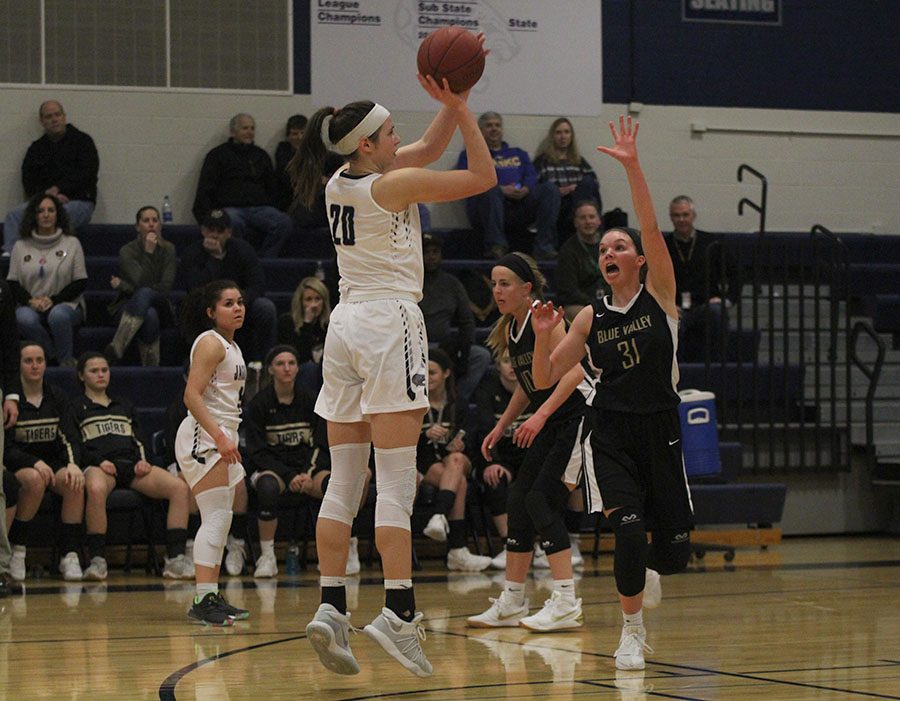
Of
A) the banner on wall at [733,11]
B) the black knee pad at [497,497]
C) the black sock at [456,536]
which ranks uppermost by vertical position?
the banner on wall at [733,11]

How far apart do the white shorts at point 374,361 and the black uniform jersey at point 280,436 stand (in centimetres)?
439

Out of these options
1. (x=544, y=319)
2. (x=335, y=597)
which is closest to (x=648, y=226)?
(x=544, y=319)

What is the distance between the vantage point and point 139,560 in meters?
9.24

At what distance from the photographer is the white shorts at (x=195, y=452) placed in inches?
244

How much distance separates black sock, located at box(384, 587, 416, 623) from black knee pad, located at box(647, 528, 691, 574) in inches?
39.3

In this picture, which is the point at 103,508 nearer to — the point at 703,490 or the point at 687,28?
the point at 703,490

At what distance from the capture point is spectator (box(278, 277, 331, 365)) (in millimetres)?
9617

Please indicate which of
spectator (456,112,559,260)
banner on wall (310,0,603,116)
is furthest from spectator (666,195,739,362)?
banner on wall (310,0,603,116)

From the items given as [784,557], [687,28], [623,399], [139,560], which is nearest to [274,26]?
[687,28]

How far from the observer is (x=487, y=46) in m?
12.3

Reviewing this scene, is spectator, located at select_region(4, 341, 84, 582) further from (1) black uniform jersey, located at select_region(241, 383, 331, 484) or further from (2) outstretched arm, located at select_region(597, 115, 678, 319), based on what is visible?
(2) outstretched arm, located at select_region(597, 115, 678, 319)

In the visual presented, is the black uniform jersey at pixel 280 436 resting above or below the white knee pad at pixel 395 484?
below

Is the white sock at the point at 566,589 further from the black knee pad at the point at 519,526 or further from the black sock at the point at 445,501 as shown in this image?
the black sock at the point at 445,501

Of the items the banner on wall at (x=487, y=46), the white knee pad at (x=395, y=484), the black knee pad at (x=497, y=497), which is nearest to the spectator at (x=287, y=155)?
the banner on wall at (x=487, y=46)
